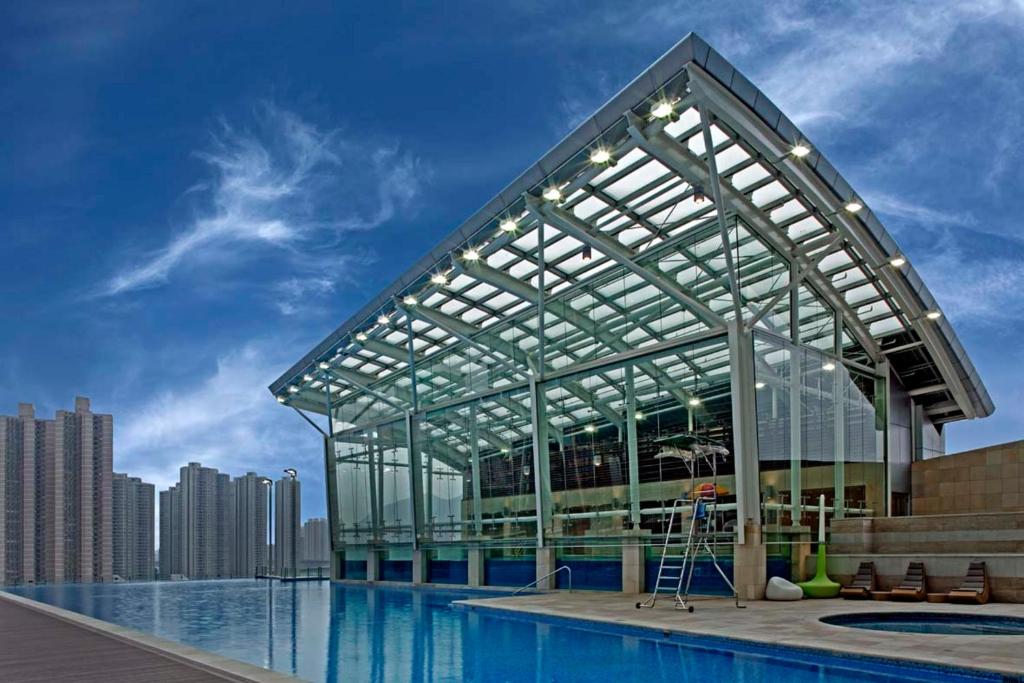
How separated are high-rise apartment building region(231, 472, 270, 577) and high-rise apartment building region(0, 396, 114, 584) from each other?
8.39m

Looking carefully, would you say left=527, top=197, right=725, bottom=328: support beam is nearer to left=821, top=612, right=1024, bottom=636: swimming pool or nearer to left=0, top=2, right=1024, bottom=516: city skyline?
left=821, top=612, right=1024, bottom=636: swimming pool

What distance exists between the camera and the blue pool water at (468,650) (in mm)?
9180

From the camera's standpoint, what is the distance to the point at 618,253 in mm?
18516

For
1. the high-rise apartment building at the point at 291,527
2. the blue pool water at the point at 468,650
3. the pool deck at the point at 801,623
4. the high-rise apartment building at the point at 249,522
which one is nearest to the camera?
the pool deck at the point at 801,623

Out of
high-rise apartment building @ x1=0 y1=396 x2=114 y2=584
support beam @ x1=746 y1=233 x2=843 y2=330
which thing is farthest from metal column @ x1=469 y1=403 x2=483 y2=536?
high-rise apartment building @ x1=0 y1=396 x2=114 y2=584

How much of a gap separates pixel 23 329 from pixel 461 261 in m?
85.3

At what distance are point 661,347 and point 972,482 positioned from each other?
10294 mm

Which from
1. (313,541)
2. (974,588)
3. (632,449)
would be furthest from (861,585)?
(313,541)

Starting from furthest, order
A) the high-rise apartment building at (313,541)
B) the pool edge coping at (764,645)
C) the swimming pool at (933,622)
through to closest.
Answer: the high-rise apartment building at (313,541) → the swimming pool at (933,622) → the pool edge coping at (764,645)

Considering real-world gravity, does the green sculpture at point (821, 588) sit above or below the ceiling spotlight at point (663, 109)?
below

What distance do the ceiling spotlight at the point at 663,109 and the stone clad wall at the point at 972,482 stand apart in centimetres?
1355

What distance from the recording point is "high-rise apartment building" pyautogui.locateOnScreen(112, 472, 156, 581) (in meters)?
54.5

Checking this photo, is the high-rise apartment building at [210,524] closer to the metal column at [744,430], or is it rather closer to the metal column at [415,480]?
the metal column at [415,480]

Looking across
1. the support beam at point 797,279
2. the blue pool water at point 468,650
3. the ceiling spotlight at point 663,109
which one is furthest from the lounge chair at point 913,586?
the ceiling spotlight at point 663,109
